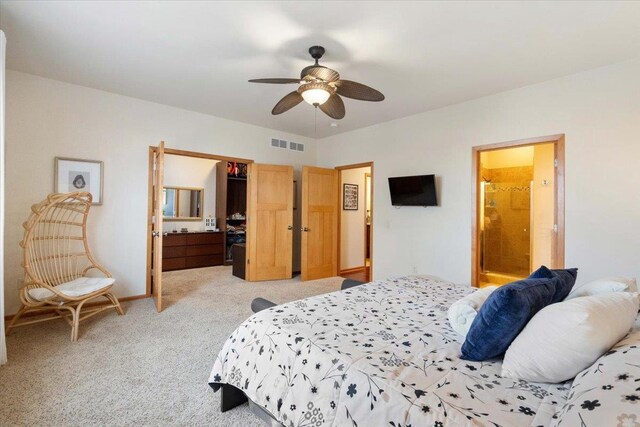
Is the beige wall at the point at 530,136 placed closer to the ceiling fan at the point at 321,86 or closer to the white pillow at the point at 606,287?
the ceiling fan at the point at 321,86

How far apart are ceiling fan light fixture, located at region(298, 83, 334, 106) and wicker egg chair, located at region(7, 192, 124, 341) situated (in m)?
2.56

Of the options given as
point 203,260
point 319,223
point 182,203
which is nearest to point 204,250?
point 203,260

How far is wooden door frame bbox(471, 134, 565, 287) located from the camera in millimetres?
3188

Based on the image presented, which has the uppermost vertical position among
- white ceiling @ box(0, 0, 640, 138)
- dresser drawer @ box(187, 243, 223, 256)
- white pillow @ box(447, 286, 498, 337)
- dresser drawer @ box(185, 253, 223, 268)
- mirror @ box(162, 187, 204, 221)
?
white ceiling @ box(0, 0, 640, 138)

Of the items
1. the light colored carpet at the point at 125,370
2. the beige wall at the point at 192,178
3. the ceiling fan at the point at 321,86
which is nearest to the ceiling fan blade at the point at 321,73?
the ceiling fan at the point at 321,86

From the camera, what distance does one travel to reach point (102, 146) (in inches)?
149

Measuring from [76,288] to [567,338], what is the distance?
12.3 ft

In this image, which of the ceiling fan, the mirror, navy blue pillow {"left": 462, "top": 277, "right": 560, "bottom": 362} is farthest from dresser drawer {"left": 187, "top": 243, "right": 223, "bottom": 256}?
navy blue pillow {"left": 462, "top": 277, "right": 560, "bottom": 362}

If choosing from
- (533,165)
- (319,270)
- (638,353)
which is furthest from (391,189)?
(638,353)

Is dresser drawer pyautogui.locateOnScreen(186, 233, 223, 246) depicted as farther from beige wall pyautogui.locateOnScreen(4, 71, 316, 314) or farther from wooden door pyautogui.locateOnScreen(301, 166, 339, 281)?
wooden door pyautogui.locateOnScreen(301, 166, 339, 281)

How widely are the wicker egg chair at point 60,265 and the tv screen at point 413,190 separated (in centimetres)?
383

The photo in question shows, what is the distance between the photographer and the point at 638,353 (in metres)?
0.91

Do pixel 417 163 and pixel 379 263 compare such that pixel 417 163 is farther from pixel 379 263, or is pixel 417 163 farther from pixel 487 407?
pixel 487 407

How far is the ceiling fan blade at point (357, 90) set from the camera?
8.41 ft
